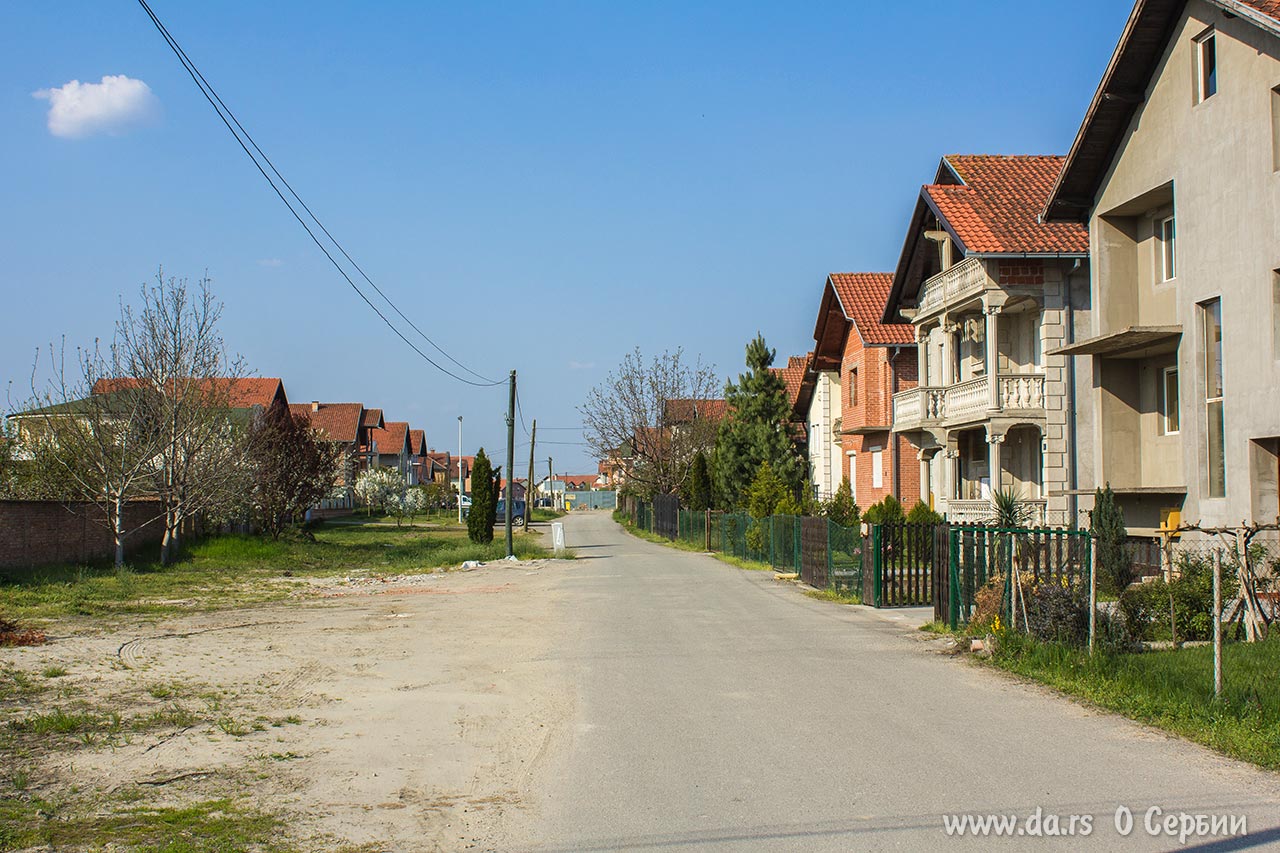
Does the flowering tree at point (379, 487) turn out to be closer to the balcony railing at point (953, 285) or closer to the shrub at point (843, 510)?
the shrub at point (843, 510)

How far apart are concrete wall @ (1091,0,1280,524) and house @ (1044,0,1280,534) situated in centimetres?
3

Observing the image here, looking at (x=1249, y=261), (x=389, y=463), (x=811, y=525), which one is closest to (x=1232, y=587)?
(x=1249, y=261)

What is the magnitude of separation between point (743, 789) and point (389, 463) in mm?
110608

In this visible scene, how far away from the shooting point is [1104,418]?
823 inches

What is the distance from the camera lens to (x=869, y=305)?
39938 millimetres

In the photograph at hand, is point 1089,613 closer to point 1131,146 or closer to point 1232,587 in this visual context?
point 1232,587

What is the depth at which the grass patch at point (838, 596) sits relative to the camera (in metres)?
20.8

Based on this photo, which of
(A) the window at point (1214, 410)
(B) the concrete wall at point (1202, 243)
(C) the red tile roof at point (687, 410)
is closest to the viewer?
(B) the concrete wall at point (1202, 243)

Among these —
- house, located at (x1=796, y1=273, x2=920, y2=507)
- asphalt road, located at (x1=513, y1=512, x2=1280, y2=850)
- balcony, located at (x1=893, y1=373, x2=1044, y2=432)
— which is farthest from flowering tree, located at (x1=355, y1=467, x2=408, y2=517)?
asphalt road, located at (x1=513, y1=512, x2=1280, y2=850)

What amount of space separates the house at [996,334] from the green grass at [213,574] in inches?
597

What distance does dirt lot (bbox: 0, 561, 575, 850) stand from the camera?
653cm

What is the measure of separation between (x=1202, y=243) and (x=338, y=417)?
82.9 metres

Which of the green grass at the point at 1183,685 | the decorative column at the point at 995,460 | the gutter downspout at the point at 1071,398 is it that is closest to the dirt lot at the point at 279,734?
the green grass at the point at 1183,685

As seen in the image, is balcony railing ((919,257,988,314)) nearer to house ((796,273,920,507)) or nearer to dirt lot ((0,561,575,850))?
house ((796,273,920,507))
